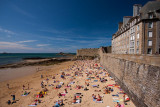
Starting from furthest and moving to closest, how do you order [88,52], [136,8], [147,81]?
1. [88,52]
2. [136,8]
3. [147,81]

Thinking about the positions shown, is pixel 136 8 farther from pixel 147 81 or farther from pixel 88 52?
pixel 88 52

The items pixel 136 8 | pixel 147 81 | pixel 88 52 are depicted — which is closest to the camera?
pixel 147 81

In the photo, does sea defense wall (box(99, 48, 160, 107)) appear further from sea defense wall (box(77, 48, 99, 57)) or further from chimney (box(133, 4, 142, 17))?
sea defense wall (box(77, 48, 99, 57))

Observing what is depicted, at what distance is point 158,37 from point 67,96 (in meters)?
16.7

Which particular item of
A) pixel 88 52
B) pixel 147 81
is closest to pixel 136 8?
pixel 147 81

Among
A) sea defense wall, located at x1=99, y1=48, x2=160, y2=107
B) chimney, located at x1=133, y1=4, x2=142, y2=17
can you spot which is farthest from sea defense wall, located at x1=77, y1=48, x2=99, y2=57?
sea defense wall, located at x1=99, y1=48, x2=160, y2=107

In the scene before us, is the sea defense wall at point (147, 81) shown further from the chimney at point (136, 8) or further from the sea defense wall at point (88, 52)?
the sea defense wall at point (88, 52)

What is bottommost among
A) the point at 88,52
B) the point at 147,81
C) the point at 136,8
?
the point at 147,81

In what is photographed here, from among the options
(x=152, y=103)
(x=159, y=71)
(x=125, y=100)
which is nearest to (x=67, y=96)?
(x=125, y=100)

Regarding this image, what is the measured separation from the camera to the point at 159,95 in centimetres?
405

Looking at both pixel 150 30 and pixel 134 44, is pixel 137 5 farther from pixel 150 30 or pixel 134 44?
pixel 134 44

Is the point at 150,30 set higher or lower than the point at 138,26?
lower

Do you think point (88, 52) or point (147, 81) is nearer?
point (147, 81)

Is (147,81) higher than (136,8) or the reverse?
the reverse
